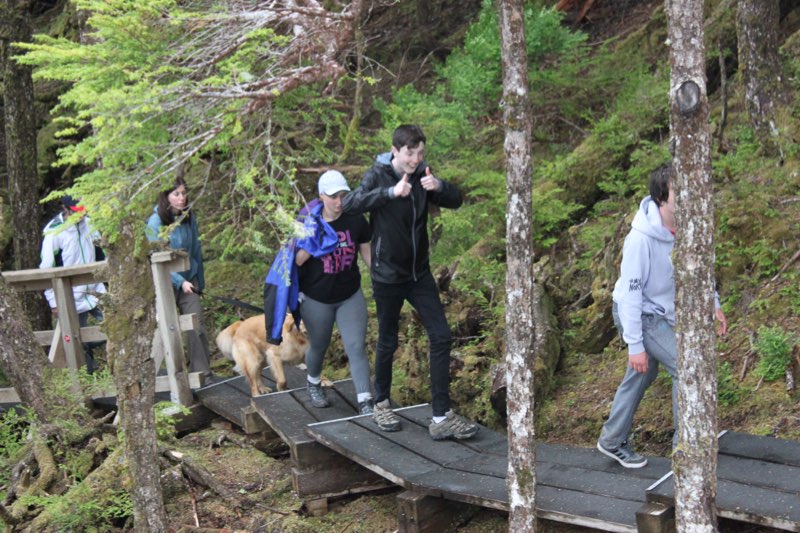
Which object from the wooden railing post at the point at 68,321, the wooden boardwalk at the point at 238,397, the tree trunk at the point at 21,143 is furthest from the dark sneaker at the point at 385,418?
the tree trunk at the point at 21,143

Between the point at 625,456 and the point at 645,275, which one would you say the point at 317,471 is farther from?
the point at 645,275

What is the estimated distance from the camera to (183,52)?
6.47 metres

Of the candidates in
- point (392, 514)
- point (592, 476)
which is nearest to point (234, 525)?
point (392, 514)

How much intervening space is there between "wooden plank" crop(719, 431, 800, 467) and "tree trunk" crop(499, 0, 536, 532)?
1.42m


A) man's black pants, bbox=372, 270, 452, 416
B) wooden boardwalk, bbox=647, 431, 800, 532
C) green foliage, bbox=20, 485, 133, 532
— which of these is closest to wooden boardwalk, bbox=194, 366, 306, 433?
green foliage, bbox=20, 485, 133, 532

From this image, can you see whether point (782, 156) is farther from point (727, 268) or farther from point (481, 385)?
point (481, 385)

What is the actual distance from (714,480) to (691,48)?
86.5 inches

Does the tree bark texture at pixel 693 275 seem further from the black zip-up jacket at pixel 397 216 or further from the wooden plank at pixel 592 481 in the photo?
the black zip-up jacket at pixel 397 216

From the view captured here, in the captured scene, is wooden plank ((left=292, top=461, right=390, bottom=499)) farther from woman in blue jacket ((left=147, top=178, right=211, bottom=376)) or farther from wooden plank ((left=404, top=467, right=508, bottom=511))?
woman in blue jacket ((left=147, top=178, right=211, bottom=376))

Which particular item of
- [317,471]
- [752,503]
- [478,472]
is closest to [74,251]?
[317,471]

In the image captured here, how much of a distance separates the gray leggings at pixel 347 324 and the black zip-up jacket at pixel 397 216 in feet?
2.68

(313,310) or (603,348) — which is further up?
(313,310)

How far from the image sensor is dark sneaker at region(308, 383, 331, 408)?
7945mm

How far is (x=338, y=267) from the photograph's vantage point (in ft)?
23.5
